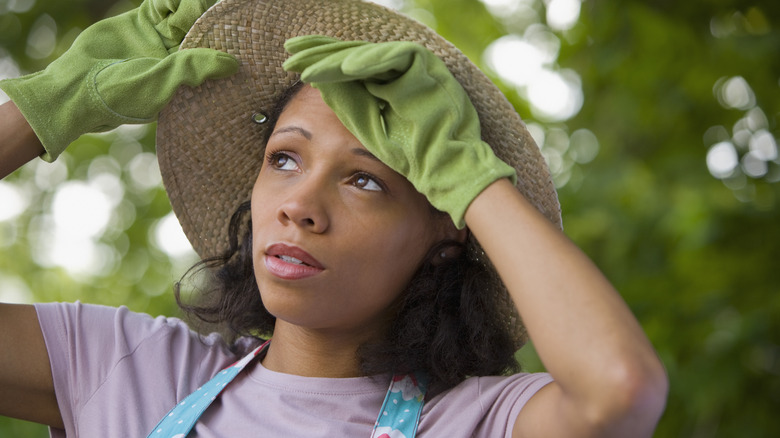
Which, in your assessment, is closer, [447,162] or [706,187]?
[447,162]

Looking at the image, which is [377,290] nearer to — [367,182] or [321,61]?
[367,182]

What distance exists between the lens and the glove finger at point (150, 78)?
1.56 meters

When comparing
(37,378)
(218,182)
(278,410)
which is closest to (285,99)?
(218,182)

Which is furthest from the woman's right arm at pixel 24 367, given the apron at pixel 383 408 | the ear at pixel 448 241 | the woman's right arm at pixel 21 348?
the ear at pixel 448 241

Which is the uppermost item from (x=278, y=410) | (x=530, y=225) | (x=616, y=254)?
(x=530, y=225)

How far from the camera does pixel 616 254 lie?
2896 mm

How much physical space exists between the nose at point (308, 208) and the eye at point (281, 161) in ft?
0.40

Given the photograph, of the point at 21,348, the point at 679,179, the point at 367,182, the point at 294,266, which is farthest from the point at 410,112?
the point at 679,179

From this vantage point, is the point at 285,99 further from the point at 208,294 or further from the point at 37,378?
the point at 37,378

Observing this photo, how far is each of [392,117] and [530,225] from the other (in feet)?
1.03

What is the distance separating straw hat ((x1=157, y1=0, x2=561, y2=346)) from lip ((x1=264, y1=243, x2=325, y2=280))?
428 millimetres

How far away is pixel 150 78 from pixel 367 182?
46 cm

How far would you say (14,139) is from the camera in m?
1.55

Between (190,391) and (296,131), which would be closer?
(296,131)
